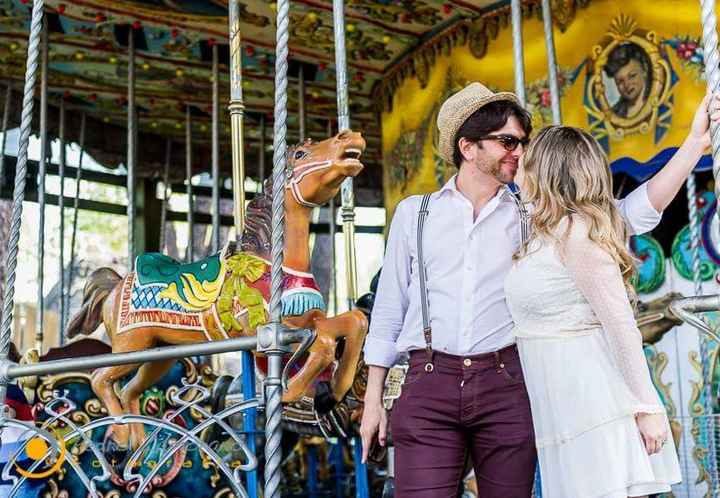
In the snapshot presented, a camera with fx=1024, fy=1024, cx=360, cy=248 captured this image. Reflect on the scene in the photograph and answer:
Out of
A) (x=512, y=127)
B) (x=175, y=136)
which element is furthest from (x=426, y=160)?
(x=512, y=127)

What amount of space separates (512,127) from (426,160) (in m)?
6.24

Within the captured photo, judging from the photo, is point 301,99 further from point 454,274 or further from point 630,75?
point 454,274

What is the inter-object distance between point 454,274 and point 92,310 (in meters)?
3.88

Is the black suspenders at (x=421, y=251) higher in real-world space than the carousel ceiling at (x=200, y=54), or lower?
lower

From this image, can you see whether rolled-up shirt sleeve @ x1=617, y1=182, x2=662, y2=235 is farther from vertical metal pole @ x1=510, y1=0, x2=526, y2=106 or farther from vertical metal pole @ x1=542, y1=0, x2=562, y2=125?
vertical metal pole @ x1=542, y1=0, x2=562, y2=125

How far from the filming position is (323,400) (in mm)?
5051

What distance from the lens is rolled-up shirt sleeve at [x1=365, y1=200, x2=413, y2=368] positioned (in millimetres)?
2943

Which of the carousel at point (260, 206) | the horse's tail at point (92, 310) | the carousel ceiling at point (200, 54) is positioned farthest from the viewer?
the carousel ceiling at point (200, 54)

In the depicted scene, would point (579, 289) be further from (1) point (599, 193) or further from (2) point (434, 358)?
(2) point (434, 358)

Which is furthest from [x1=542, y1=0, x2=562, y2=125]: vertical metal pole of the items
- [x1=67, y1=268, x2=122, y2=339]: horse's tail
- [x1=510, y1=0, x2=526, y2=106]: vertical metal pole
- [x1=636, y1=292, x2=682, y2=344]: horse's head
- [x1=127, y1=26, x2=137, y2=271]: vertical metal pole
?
[x1=127, y1=26, x2=137, y2=271]: vertical metal pole

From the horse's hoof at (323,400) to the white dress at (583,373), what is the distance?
2.49 m

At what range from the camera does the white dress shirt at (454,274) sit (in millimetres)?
2787

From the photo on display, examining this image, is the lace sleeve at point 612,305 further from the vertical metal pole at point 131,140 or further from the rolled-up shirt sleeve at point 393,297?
the vertical metal pole at point 131,140

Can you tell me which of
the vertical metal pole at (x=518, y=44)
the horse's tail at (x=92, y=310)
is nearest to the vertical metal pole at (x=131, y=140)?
the horse's tail at (x=92, y=310)
